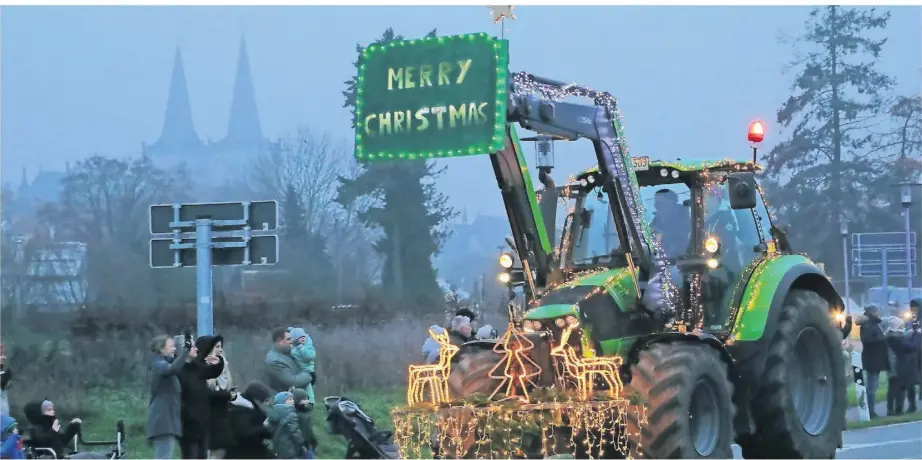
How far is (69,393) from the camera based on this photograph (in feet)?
46.6

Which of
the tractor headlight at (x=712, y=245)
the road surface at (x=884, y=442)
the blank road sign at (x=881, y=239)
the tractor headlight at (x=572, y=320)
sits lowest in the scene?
the road surface at (x=884, y=442)

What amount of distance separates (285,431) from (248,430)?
42cm

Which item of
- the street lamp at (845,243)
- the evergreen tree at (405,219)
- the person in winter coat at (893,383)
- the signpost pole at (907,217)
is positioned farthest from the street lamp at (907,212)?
the evergreen tree at (405,219)

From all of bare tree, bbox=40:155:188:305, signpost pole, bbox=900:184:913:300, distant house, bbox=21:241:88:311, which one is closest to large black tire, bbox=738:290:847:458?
signpost pole, bbox=900:184:913:300

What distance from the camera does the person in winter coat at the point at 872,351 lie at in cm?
1717

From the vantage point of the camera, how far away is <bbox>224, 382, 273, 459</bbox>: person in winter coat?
33.8 feet

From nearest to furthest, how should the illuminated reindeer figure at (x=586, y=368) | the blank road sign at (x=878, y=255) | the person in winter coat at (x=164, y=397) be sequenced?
the illuminated reindeer figure at (x=586, y=368) → the person in winter coat at (x=164, y=397) → the blank road sign at (x=878, y=255)

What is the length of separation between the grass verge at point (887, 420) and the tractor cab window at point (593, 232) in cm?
639

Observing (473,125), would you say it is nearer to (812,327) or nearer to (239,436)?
(239,436)

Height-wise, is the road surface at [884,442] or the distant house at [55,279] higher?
the distant house at [55,279]

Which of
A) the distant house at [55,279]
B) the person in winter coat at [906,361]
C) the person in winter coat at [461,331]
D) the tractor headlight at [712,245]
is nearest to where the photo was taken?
the tractor headlight at [712,245]

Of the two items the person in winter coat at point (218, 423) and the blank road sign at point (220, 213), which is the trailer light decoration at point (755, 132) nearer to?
the blank road sign at point (220, 213)

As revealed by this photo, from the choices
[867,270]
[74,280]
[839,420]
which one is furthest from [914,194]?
[74,280]

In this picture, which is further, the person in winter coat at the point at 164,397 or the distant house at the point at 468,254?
the distant house at the point at 468,254
